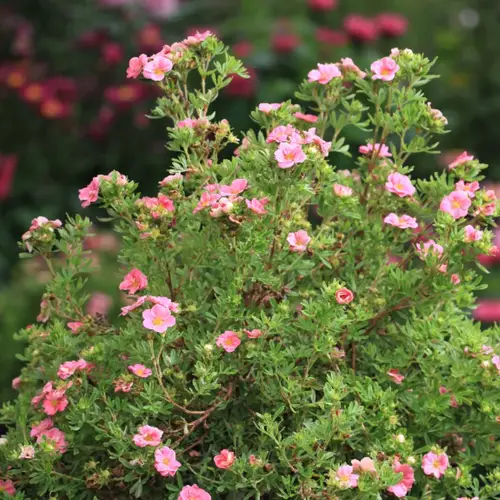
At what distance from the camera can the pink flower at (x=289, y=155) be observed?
5.21 ft

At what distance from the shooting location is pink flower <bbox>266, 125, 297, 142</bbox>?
165 cm

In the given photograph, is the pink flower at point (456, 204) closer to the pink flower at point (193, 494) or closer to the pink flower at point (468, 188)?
the pink flower at point (468, 188)

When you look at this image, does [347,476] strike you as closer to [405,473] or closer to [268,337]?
[405,473]

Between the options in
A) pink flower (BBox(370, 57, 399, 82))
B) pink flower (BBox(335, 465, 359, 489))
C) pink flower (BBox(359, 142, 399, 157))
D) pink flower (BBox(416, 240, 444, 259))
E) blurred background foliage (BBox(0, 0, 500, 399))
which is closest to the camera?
pink flower (BBox(335, 465, 359, 489))

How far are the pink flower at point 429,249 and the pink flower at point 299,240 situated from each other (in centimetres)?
18

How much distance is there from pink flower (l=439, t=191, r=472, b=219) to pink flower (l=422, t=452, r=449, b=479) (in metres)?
0.38

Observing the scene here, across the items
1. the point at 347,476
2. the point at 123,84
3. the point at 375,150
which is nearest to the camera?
the point at 347,476

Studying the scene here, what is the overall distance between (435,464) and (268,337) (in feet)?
1.08

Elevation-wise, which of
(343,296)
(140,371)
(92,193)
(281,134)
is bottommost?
(140,371)

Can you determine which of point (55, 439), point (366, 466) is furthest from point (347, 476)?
point (55, 439)

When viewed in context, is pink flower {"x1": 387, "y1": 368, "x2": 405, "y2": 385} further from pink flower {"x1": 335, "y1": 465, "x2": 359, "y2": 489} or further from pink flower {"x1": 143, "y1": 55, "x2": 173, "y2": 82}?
pink flower {"x1": 143, "y1": 55, "x2": 173, "y2": 82}

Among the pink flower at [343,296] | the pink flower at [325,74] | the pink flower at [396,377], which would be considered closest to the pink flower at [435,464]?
the pink flower at [396,377]

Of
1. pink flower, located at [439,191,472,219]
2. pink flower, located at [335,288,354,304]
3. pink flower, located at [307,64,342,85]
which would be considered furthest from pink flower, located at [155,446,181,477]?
pink flower, located at [307,64,342,85]

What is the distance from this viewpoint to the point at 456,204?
1738mm
